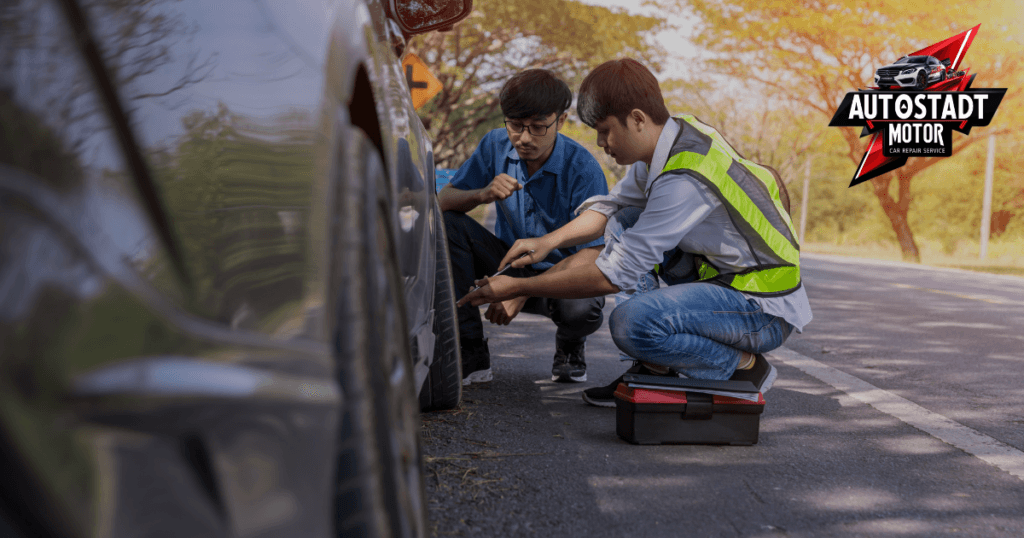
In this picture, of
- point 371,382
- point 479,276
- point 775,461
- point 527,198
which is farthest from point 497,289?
point 371,382

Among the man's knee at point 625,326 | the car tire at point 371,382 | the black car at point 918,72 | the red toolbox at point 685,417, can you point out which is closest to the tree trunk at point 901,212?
the black car at point 918,72

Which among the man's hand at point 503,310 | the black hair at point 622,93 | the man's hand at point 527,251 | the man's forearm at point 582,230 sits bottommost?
the man's hand at point 503,310

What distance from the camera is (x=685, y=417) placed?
291cm

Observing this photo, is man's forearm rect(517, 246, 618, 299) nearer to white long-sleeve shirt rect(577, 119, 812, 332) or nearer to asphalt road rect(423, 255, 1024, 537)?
white long-sleeve shirt rect(577, 119, 812, 332)

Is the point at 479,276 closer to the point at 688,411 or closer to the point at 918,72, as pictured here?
the point at 688,411

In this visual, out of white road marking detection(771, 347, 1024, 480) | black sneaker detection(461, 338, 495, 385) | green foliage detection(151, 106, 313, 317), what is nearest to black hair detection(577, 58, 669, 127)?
black sneaker detection(461, 338, 495, 385)

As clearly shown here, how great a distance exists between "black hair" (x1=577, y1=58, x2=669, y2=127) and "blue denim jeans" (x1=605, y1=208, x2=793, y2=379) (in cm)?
50

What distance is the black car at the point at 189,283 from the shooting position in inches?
29.9

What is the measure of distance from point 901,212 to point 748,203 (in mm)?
21846

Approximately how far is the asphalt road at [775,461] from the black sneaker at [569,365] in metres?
0.06

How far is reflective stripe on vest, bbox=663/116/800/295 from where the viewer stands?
122 inches

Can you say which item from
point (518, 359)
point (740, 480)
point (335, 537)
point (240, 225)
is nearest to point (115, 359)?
point (240, 225)

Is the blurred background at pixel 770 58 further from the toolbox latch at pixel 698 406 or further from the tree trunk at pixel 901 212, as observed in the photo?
the toolbox latch at pixel 698 406

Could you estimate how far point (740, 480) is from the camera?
2.53 m
